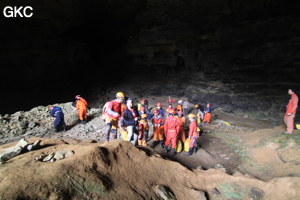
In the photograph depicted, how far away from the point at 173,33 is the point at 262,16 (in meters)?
6.63

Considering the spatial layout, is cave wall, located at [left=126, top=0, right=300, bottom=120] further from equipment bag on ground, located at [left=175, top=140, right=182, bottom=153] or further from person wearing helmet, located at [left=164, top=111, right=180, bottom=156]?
person wearing helmet, located at [left=164, top=111, right=180, bottom=156]

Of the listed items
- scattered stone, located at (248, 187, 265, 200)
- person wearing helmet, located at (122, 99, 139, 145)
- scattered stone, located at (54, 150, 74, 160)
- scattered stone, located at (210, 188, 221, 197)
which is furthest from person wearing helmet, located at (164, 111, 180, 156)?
scattered stone, located at (54, 150, 74, 160)

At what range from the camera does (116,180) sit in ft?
8.71

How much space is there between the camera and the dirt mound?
205 cm

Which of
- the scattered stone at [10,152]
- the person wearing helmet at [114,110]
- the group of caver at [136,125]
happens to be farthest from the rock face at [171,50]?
the scattered stone at [10,152]

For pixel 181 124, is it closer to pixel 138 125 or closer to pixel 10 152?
pixel 138 125

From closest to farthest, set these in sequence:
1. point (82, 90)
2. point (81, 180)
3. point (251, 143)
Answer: point (81, 180) → point (251, 143) → point (82, 90)

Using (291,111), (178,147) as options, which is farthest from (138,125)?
(291,111)

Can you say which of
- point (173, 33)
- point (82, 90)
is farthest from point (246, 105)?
point (82, 90)

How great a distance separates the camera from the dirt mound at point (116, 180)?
2.05 meters

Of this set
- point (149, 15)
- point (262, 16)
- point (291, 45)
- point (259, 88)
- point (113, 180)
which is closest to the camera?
point (113, 180)

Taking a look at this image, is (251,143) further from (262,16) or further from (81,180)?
(262,16)

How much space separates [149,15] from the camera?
15.8 metres

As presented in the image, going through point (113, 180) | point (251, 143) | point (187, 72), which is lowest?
point (251, 143)
